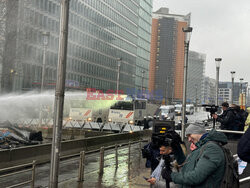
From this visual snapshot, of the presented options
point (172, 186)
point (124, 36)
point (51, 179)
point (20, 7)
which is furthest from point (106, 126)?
point (124, 36)

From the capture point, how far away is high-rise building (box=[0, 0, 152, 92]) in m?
53.8

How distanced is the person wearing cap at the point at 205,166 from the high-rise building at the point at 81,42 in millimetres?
29504

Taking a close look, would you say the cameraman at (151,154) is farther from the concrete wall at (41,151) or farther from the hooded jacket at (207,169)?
the concrete wall at (41,151)

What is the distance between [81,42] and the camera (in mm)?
72938

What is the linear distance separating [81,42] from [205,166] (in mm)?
71299

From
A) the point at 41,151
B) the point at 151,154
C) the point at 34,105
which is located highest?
the point at 151,154

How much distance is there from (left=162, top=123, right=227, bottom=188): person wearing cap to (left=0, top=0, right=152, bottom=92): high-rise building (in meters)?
29.5

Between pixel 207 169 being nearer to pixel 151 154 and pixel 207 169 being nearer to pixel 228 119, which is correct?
pixel 151 154

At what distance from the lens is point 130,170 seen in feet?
42.4

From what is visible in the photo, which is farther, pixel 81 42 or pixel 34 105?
pixel 81 42

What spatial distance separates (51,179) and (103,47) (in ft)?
255

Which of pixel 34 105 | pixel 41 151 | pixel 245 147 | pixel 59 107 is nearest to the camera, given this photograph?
pixel 245 147

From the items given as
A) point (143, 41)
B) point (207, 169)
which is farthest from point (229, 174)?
point (143, 41)

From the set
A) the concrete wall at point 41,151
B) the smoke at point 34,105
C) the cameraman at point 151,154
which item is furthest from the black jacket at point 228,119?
the smoke at point 34,105
